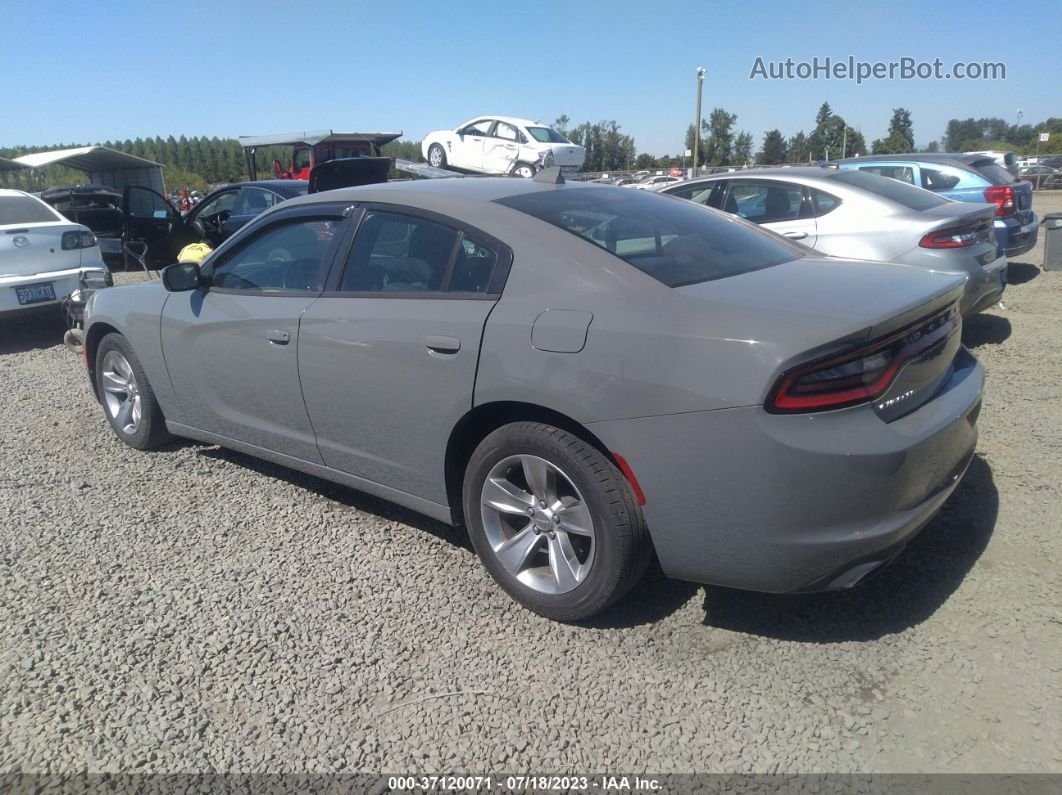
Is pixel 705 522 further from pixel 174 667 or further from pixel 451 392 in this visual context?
pixel 174 667

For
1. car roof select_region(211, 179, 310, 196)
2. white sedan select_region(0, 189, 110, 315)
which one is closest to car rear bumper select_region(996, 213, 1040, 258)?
car roof select_region(211, 179, 310, 196)

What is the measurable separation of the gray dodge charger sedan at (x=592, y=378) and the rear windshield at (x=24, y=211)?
17.7 ft

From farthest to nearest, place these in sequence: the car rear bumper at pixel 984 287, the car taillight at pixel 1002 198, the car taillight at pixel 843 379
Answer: the car taillight at pixel 1002 198 < the car rear bumper at pixel 984 287 < the car taillight at pixel 843 379

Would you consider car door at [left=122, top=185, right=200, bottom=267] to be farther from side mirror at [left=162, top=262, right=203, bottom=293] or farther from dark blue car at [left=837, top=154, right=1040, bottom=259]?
dark blue car at [left=837, top=154, right=1040, bottom=259]

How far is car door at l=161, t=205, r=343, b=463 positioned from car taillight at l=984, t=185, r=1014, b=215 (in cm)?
733

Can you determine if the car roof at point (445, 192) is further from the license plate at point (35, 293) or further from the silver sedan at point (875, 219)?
the license plate at point (35, 293)

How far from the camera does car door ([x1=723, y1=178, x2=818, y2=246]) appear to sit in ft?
20.9

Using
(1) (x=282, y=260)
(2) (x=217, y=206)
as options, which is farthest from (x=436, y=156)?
(1) (x=282, y=260)

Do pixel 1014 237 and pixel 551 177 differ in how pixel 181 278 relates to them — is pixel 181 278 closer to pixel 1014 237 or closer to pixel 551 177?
pixel 551 177

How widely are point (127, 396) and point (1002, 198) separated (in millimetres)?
8275

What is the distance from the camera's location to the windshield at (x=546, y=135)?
16.9 m

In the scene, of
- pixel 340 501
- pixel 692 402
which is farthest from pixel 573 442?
pixel 340 501

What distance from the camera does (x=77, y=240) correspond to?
27.3ft

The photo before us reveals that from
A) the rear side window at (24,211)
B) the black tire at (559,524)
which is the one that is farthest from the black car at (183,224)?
the black tire at (559,524)
